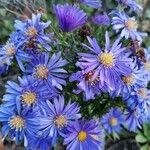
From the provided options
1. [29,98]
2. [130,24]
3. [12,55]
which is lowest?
[29,98]

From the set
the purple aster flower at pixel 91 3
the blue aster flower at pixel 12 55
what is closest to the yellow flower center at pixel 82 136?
the blue aster flower at pixel 12 55

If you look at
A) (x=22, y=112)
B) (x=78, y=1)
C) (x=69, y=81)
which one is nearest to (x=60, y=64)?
(x=69, y=81)

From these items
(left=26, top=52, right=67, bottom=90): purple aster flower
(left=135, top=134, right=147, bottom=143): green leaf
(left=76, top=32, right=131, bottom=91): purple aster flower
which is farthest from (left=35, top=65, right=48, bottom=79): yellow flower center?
(left=135, top=134, right=147, bottom=143): green leaf

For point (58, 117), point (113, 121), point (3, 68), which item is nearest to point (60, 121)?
point (58, 117)

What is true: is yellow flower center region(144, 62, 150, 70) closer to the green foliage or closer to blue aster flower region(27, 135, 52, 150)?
blue aster flower region(27, 135, 52, 150)

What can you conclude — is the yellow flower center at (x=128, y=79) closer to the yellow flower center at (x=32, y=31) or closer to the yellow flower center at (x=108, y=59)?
the yellow flower center at (x=108, y=59)

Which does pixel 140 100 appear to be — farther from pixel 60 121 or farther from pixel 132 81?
pixel 60 121
